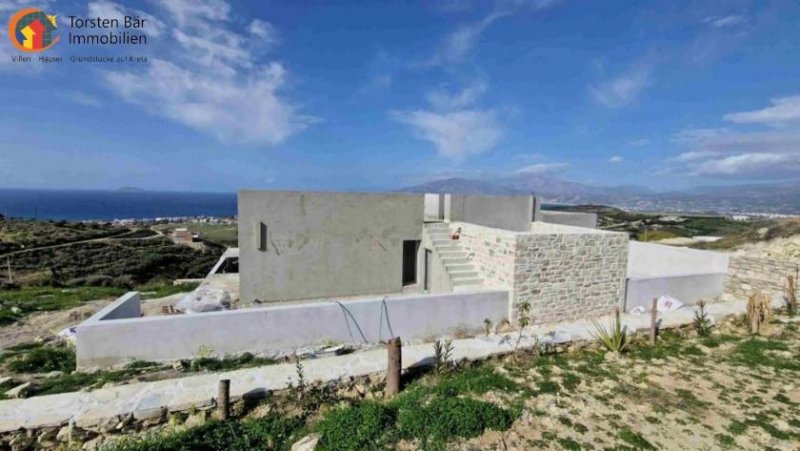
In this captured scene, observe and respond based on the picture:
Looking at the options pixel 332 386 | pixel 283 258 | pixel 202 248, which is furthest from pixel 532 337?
pixel 202 248

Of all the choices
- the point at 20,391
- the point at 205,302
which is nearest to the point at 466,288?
the point at 205,302

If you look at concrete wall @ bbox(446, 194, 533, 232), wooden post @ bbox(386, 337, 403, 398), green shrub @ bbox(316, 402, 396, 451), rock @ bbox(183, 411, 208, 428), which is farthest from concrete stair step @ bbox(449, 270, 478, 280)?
rock @ bbox(183, 411, 208, 428)

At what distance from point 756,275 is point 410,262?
1224cm

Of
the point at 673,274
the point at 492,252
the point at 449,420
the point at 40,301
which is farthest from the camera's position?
the point at 673,274

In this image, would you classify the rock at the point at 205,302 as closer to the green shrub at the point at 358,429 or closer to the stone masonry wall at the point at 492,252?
the green shrub at the point at 358,429

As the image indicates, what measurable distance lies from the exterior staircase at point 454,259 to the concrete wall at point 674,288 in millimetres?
4901

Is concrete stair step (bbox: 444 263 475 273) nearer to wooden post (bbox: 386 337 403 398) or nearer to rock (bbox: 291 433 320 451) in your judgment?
wooden post (bbox: 386 337 403 398)

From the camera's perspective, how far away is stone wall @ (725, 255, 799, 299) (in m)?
12.0

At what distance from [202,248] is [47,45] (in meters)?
26.9

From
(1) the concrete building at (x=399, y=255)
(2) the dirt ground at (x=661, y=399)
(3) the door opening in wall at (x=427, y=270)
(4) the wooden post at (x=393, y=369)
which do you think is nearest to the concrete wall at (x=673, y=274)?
(1) the concrete building at (x=399, y=255)

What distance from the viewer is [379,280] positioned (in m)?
11.3

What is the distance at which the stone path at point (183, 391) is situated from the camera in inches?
199

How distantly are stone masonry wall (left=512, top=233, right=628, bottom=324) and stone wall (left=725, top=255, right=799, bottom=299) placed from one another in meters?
5.71

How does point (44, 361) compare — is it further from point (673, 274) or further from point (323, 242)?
point (673, 274)
